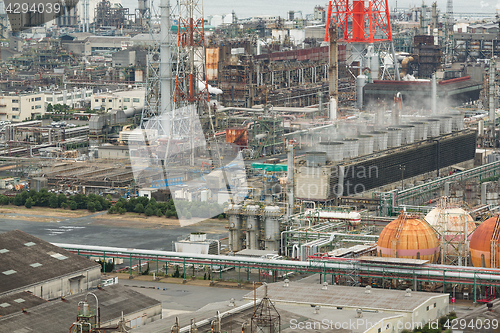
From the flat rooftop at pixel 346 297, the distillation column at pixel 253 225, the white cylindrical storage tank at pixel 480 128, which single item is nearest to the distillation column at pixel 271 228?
the distillation column at pixel 253 225

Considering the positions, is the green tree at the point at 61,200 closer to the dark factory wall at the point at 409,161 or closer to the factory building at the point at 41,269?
the dark factory wall at the point at 409,161

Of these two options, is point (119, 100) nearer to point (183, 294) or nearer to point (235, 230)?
point (235, 230)

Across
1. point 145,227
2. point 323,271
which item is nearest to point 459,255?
point 323,271

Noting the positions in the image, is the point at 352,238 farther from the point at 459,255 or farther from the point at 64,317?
the point at 64,317

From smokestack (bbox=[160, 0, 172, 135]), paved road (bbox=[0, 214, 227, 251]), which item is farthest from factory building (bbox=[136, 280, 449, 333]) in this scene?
smokestack (bbox=[160, 0, 172, 135])

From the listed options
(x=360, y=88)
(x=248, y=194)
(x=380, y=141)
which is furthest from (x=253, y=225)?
(x=360, y=88)

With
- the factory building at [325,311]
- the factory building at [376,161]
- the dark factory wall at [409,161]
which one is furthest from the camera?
the dark factory wall at [409,161]
